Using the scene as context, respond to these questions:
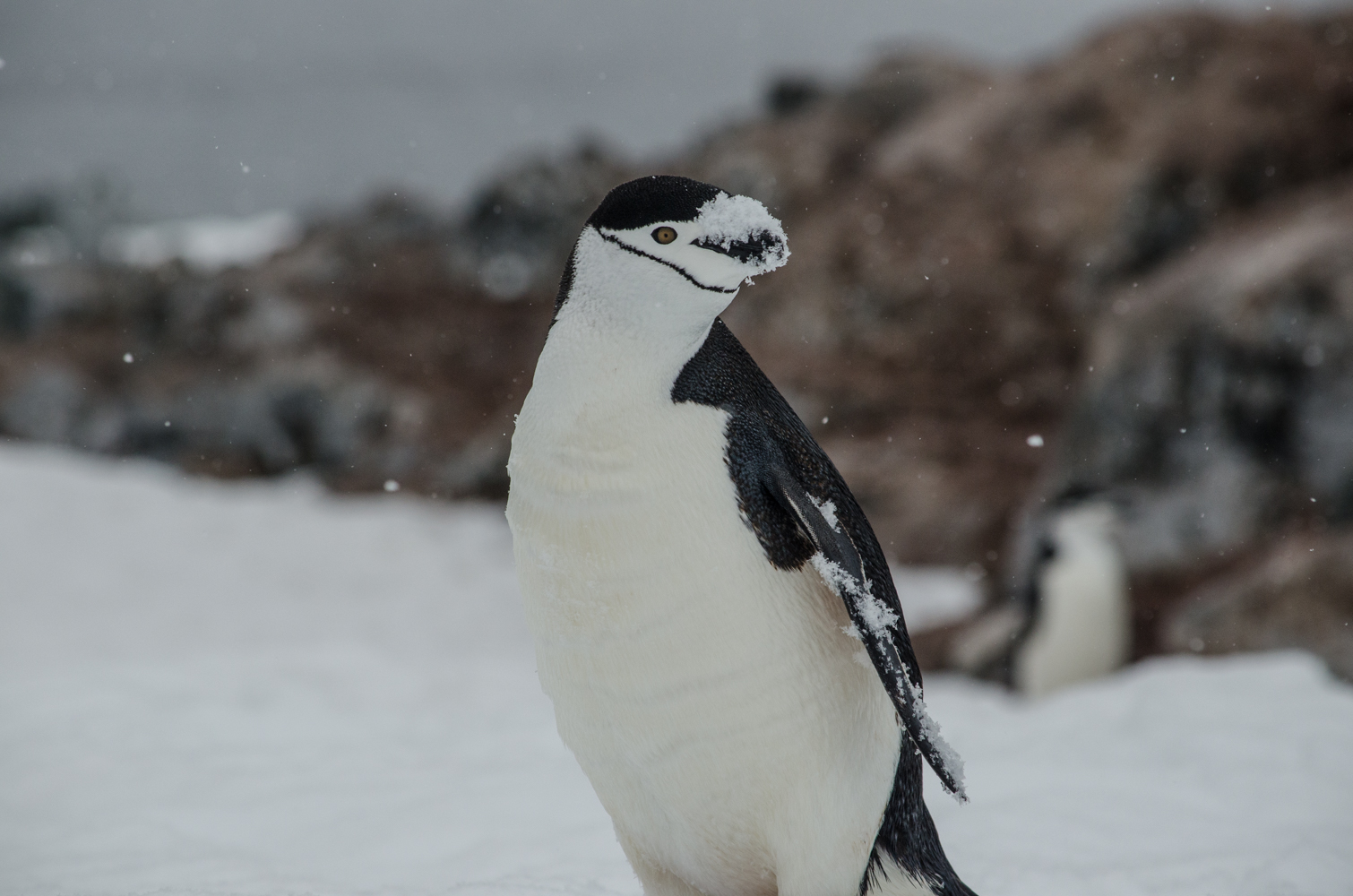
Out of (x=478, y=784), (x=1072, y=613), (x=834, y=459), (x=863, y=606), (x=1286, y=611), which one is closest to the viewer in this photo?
(x=863, y=606)

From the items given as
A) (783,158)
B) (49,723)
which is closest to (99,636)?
(49,723)

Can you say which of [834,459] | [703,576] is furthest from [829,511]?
[834,459]

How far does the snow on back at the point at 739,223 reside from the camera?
4.81 feet

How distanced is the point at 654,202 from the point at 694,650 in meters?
0.64

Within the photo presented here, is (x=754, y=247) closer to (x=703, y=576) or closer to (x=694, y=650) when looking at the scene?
(x=703, y=576)

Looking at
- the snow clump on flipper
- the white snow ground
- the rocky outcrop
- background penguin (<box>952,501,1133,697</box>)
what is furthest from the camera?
background penguin (<box>952,501,1133,697</box>)

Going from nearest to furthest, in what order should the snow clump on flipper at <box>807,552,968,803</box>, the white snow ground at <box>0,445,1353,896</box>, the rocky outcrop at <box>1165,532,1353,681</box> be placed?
the snow clump on flipper at <box>807,552,968,803</box> → the white snow ground at <box>0,445,1353,896</box> → the rocky outcrop at <box>1165,532,1353,681</box>

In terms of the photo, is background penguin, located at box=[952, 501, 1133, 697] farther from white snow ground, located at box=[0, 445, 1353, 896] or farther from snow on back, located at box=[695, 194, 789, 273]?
snow on back, located at box=[695, 194, 789, 273]

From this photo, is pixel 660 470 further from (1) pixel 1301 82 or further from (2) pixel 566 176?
(2) pixel 566 176

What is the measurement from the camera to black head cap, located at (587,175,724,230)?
1.49 meters

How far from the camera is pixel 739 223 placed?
1.47 meters

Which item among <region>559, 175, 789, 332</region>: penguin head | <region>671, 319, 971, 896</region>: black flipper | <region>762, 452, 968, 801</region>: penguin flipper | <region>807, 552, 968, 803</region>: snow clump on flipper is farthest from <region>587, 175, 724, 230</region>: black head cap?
<region>807, 552, 968, 803</region>: snow clump on flipper

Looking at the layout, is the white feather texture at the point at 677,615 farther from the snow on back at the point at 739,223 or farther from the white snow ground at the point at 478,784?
the white snow ground at the point at 478,784

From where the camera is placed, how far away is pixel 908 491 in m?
10.6
